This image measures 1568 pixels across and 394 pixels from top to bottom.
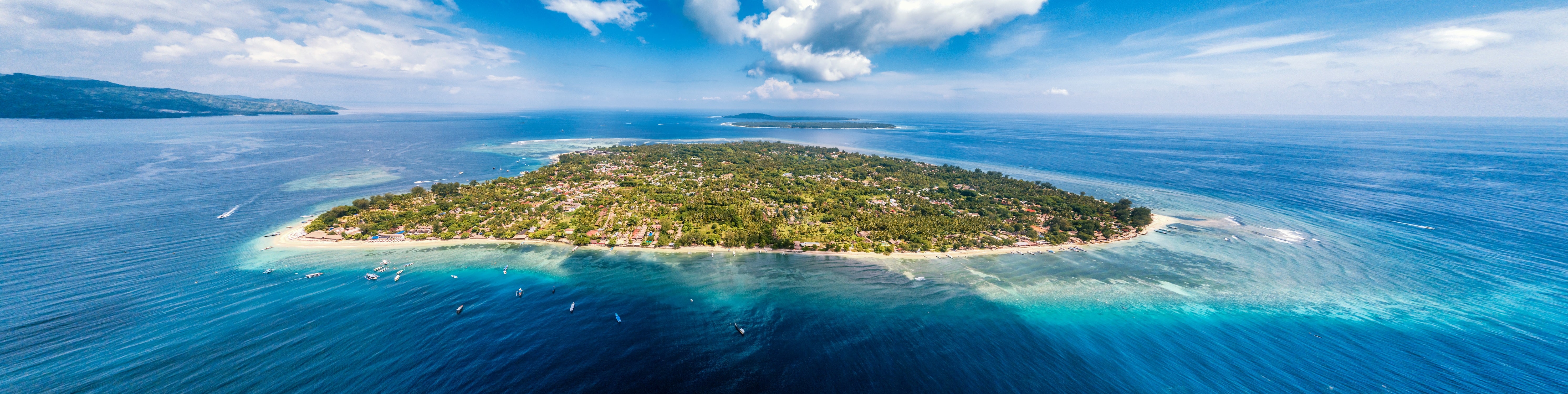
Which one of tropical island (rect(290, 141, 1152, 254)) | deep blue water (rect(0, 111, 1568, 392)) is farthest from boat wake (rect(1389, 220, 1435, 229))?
tropical island (rect(290, 141, 1152, 254))

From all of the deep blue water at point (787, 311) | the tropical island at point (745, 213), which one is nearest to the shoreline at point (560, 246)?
the tropical island at point (745, 213)

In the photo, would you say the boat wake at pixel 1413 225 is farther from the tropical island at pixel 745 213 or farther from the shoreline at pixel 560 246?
the shoreline at pixel 560 246

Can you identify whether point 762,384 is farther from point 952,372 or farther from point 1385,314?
point 1385,314

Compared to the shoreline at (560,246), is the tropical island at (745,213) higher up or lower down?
higher up

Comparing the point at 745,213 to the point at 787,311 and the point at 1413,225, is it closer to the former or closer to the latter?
the point at 787,311

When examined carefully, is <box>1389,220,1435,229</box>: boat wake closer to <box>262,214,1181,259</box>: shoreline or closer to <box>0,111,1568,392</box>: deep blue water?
<box>0,111,1568,392</box>: deep blue water

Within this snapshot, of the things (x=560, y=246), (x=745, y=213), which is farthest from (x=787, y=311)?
(x=560, y=246)
